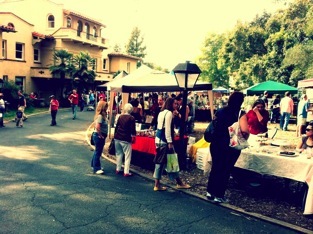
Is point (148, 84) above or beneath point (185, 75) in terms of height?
beneath

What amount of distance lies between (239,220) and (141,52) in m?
71.4

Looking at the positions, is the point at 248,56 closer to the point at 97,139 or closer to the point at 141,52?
the point at 97,139

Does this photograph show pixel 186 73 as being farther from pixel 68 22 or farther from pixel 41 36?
pixel 68 22

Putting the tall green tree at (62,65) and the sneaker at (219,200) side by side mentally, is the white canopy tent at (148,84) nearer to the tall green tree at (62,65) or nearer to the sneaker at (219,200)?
the sneaker at (219,200)

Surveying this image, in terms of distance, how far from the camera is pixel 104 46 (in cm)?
4025

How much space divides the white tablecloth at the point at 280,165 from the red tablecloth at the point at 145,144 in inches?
90.6

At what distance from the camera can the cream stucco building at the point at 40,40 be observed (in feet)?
93.2

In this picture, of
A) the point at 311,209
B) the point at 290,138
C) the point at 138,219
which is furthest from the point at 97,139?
the point at 290,138

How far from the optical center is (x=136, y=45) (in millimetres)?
74500

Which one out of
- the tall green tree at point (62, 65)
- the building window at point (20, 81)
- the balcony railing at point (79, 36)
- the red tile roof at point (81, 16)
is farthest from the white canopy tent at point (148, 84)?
the red tile roof at point (81, 16)

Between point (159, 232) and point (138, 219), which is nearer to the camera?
point (159, 232)

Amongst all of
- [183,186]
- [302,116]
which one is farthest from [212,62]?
[183,186]

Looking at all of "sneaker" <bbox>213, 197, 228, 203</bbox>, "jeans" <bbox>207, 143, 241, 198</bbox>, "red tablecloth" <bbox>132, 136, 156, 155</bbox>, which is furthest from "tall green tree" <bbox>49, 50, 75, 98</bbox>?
"sneaker" <bbox>213, 197, 228, 203</bbox>

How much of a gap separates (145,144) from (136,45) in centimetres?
6871
